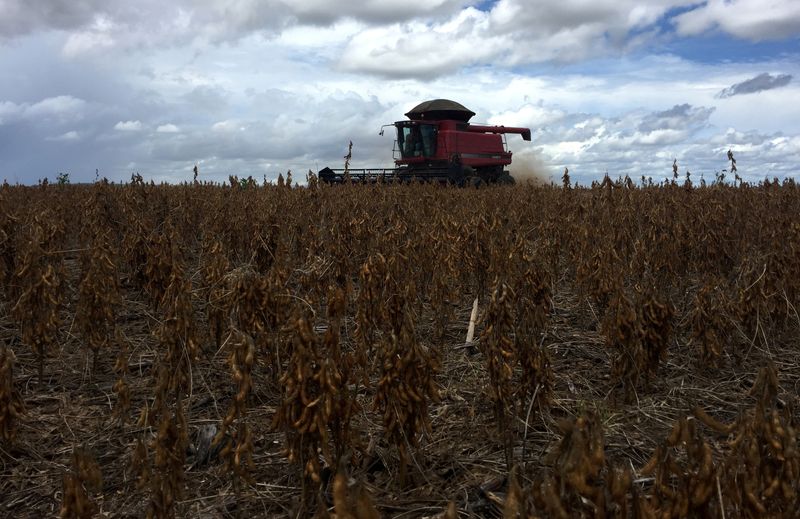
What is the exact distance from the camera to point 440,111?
2992 cm

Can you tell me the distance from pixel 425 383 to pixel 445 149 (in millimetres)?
24673

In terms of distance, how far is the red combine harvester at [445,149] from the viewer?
24703 millimetres

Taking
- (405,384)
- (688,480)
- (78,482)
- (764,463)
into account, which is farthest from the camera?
(405,384)

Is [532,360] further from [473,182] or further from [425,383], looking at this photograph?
[473,182]

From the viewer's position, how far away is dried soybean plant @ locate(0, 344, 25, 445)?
3.51 metres

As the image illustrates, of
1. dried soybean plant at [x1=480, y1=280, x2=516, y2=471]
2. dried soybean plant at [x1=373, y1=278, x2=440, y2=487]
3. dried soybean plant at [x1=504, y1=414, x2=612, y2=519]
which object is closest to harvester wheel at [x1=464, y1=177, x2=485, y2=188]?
dried soybean plant at [x1=480, y1=280, x2=516, y2=471]

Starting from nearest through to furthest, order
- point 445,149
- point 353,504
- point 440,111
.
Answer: point 353,504, point 445,149, point 440,111

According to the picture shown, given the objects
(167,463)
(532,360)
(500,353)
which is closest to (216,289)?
(167,463)

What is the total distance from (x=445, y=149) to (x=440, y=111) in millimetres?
3582

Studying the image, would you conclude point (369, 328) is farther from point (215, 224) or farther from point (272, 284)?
point (215, 224)

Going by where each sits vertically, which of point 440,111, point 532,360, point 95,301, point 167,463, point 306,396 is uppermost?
point 440,111

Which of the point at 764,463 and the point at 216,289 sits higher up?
the point at 216,289

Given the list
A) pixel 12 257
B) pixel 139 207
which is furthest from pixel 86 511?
pixel 139 207

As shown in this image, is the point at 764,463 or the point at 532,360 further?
the point at 532,360
